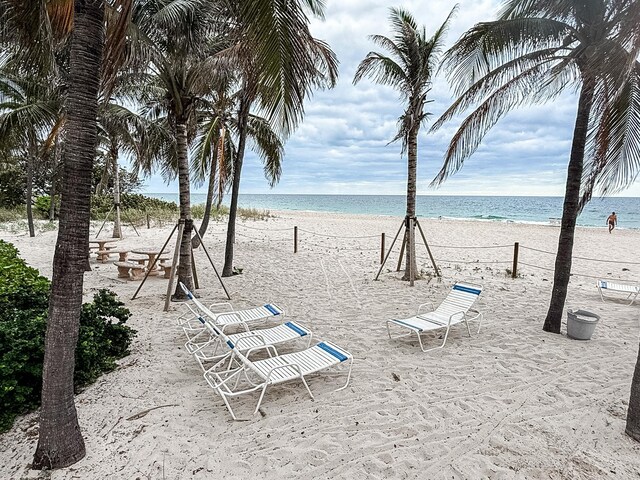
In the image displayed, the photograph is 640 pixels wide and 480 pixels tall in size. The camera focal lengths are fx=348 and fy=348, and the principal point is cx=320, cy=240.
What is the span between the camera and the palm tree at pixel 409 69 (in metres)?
7.79

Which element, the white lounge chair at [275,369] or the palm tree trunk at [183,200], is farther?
the palm tree trunk at [183,200]

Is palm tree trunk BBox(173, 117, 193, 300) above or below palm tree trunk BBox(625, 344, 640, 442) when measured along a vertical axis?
above

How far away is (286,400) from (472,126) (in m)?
5.50

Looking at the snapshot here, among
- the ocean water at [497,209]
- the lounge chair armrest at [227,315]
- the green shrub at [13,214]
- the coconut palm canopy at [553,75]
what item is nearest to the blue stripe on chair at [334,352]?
the lounge chair armrest at [227,315]

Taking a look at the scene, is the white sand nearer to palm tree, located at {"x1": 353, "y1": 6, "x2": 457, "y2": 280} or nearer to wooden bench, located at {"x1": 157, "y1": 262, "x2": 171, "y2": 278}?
wooden bench, located at {"x1": 157, "y1": 262, "x2": 171, "y2": 278}

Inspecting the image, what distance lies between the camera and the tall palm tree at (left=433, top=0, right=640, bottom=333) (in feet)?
15.0

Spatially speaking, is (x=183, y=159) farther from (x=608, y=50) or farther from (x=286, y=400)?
(x=608, y=50)

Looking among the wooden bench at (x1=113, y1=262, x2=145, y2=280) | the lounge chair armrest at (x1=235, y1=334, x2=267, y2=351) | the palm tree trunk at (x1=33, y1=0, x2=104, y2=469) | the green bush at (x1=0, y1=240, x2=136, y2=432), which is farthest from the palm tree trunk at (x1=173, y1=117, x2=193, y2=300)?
the palm tree trunk at (x1=33, y1=0, x2=104, y2=469)

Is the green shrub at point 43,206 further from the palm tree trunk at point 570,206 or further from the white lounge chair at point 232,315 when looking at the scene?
the palm tree trunk at point 570,206

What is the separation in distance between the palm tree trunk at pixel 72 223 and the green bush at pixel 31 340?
0.76 meters

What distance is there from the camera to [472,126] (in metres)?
6.24

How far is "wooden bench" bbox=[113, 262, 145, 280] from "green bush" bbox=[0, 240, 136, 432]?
119 inches

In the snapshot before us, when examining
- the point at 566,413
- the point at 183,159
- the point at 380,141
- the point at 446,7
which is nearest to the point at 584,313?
the point at 566,413

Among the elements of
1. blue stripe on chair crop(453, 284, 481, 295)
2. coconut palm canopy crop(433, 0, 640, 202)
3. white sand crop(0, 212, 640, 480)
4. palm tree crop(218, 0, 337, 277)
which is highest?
coconut palm canopy crop(433, 0, 640, 202)
